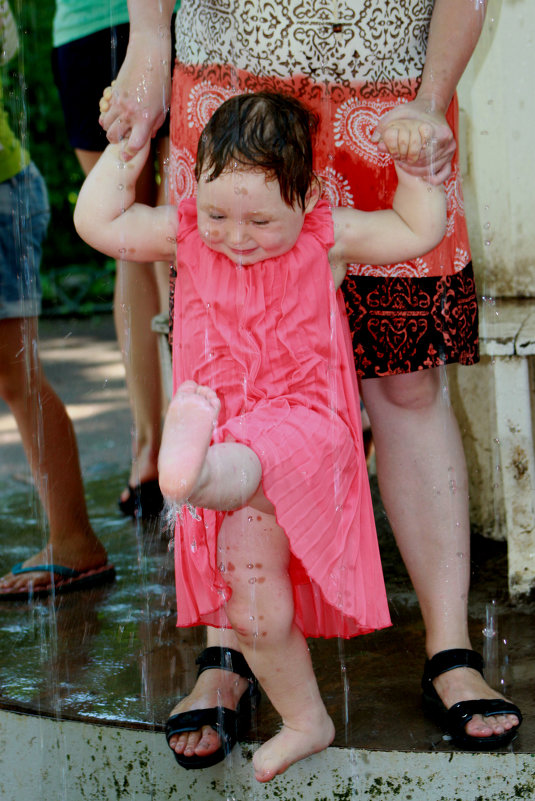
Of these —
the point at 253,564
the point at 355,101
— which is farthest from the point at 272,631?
the point at 355,101

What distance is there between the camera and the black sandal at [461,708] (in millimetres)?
1962


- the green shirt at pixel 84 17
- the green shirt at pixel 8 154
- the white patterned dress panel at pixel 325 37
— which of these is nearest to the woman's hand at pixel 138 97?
the white patterned dress panel at pixel 325 37

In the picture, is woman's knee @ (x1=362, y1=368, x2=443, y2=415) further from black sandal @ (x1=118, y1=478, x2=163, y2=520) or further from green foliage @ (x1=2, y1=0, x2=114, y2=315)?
green foliage @ (x1=2, y1=0, x2=114, y2=315)

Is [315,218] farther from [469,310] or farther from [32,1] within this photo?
[32,1]

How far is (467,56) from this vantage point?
2039 mm

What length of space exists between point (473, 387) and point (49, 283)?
5.77 metres

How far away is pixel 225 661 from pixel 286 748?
315 millimetres

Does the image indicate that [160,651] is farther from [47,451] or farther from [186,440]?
[186,440]

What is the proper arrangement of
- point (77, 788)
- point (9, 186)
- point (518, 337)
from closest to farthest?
point (77, 788), point (518, 337), point (9, 186)

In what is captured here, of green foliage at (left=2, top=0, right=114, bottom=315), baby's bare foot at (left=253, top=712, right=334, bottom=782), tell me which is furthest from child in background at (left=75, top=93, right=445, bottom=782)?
green foliage at (left=2, top=0, right=114, bottom=315)

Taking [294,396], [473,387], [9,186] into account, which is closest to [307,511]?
[294,396]

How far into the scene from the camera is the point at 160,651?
8.18ft

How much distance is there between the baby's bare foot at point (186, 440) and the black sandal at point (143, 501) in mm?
1618

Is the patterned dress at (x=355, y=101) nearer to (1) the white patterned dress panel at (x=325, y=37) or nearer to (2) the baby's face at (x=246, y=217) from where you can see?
(1) the white patterned dress panel at (x=325, y=37)
